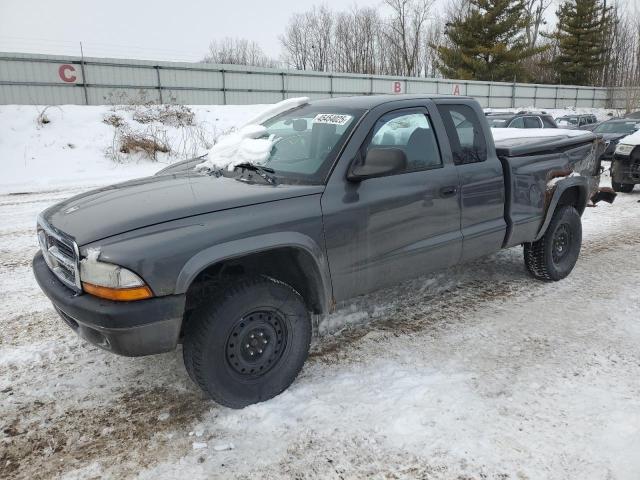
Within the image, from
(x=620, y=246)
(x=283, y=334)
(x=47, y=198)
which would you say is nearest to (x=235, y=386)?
(x=283, y=334)

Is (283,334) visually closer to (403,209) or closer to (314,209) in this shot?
(314,209)

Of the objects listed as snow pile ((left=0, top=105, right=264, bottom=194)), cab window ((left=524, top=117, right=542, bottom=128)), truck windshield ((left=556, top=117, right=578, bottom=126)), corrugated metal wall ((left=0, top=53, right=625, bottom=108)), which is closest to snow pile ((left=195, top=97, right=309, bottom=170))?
snow pile ((left=0, top=105, right=264, bottom=194))

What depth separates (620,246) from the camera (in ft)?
20.3

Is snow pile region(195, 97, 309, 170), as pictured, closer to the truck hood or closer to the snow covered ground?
the truck hood

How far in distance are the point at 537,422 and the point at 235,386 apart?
173cm

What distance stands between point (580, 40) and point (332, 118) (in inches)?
2265

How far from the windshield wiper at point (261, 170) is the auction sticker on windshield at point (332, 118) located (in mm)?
574

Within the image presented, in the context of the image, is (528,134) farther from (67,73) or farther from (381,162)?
(67,73)

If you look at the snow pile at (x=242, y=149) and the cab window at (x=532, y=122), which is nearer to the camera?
the snow pile at (x=242, y=149)

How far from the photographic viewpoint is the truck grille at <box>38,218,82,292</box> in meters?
2.55

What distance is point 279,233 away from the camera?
9.15ft

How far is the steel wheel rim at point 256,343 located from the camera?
2783 millimetres

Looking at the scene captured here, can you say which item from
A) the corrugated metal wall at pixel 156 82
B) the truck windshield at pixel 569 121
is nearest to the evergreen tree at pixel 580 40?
the corrugated metal wall at pixel 156 82

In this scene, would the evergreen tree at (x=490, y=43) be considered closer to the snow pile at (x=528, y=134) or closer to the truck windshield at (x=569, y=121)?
the truck windshield at (x=569, y=121)
